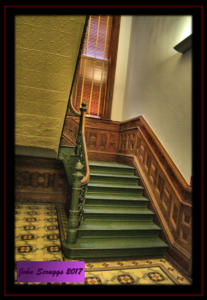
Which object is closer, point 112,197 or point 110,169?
point 112,197

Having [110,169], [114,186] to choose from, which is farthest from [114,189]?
[110,169]

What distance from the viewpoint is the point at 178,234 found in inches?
91.9

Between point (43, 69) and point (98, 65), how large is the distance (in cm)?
347

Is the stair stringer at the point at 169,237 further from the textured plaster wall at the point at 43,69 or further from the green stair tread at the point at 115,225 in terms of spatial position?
the textured plaster wall at the point at 43,69

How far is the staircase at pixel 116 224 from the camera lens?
2.28m

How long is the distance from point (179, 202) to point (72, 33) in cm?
217

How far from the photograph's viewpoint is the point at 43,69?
2088 millimetres

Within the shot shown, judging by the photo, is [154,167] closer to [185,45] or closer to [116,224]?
[116,224]

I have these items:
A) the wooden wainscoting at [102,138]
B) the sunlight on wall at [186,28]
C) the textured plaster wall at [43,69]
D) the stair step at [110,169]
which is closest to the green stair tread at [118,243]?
the stair step at [110,169]

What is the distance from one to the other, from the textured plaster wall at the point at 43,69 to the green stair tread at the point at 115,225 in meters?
1.40

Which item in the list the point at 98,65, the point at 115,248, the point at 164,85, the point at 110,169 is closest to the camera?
the point at 115,248

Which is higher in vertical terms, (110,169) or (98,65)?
(98,65)

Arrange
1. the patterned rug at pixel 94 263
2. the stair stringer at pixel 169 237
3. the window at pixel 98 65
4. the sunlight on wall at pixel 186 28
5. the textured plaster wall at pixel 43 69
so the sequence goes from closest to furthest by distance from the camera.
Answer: the textured plaster wall at pixel 43 69 → the patterned rug at pixel 94 263 → the stair stringer at pixel 169 237 → the sunlight on wall at pixel 186 28 → the window at pixel 98 65
